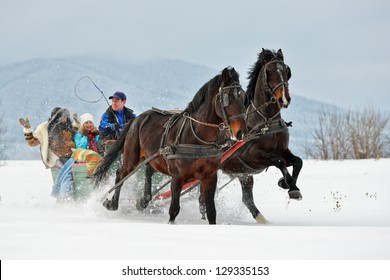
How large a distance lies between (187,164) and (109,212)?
2.49m

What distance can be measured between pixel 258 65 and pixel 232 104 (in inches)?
66.9

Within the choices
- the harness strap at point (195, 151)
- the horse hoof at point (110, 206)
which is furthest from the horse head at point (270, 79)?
the horse hoof at point (110, 206)

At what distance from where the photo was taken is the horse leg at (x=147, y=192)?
9.90m

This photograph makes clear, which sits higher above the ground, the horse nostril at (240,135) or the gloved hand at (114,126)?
the gloved hand at (114,126)

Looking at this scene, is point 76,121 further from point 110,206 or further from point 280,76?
point 280,76

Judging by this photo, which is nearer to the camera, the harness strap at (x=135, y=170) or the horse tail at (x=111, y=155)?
the harness strap at (x=135, y=170)

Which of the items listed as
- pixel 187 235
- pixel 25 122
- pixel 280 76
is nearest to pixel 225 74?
pixel 280 76

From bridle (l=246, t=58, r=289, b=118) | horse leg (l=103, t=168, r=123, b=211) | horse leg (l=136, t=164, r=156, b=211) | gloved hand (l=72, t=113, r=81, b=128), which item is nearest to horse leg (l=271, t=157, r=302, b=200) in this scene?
bridle (l=246, t=58, r=289, b=118)

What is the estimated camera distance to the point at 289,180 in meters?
8.72

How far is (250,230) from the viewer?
23.2 feet

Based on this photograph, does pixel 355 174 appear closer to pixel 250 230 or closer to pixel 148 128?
pixel 148 128

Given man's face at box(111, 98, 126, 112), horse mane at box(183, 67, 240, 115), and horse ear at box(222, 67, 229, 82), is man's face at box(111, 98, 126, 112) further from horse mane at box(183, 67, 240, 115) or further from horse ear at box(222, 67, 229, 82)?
horse ear at box(222, 67, 229, 82)

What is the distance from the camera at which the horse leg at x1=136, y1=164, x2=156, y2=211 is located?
990 cm

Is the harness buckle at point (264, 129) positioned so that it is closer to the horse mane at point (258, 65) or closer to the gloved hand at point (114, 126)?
the horse mane at point (258, 65)
